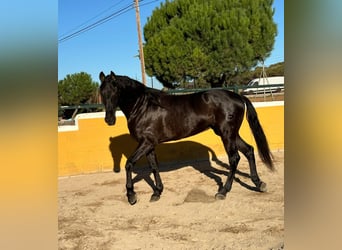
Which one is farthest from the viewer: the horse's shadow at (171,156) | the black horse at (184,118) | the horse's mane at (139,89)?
the horse's shadow at (171,156)

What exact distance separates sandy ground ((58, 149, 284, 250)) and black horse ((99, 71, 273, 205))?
0.30 m

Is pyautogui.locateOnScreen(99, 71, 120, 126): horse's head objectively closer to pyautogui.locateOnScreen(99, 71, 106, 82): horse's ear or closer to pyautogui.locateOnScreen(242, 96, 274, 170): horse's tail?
pyautogui.locateOnScreen(99, 71, 106, 82): horse's ear

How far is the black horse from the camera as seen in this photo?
420 cm

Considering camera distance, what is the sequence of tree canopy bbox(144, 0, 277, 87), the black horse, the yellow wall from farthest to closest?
tree canopy bbox(144, 0, 277, 87) → the yellow wall → the black horse

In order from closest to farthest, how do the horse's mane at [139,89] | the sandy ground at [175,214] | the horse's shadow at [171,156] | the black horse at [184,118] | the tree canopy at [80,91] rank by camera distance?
the sandy ground at [175,214] → the horse's mane at [139,89] → the black horse at [184,118] → the horse's shadow at [171,156] → the tree canopy at [80,91]

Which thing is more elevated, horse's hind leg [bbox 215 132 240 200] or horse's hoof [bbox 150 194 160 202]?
horse's hind leg [bbox 215 132 240 200]

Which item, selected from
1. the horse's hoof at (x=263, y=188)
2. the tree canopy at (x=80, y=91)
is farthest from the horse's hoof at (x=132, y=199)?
the tree canopy at (x=80, y=91)

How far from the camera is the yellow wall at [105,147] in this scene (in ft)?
17.9

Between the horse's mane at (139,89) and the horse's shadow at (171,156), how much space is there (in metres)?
1.43

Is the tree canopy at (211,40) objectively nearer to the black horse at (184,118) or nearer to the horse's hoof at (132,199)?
the black horse at (184,118)

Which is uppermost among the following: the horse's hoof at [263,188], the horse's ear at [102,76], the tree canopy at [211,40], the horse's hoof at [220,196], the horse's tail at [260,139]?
the tree canopy at [211,40]

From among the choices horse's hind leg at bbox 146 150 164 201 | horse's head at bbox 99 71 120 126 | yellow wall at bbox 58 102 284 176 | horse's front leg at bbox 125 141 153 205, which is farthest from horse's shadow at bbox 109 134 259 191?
horse's head at bbox 99 71 120 126

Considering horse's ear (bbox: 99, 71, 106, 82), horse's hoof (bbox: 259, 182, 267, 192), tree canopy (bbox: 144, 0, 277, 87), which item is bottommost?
horse's hoof (bbox: 259, 182, 267, 192)
